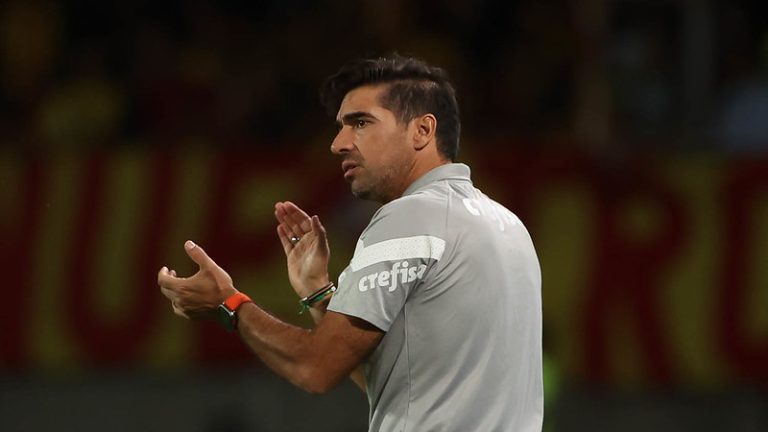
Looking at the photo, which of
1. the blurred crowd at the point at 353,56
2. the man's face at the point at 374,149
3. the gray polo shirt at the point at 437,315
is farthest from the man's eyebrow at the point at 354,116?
the blurred crowd at the point at 353,56

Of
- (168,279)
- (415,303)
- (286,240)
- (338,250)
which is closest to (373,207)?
(338,250)

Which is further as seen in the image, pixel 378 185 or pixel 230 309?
pixel 378 185

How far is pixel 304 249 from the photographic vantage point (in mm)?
3920

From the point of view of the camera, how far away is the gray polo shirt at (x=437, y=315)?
327 cm

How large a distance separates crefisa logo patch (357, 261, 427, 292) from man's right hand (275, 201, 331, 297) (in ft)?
2.00

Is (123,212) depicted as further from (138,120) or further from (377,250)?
(377,250)

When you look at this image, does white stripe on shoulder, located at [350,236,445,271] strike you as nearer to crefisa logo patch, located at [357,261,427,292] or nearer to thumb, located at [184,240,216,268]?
crefisa logo patch, located at [357,261,427,292]

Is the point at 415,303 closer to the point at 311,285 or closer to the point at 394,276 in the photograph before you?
the point at 394,276

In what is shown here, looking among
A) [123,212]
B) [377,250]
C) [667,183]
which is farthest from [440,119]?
[123,212]

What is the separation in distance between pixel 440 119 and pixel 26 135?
5345mm

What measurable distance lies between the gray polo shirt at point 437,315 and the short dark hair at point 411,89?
27cm

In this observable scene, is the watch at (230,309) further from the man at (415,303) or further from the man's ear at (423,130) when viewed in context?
the man's ear at (423,130)

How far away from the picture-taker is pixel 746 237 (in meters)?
7.68

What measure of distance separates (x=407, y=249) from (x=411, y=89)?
50 centimetres
